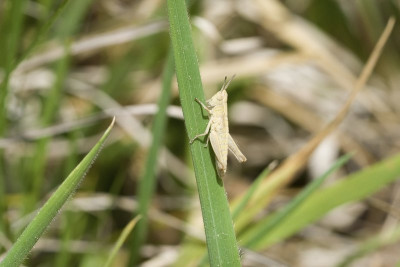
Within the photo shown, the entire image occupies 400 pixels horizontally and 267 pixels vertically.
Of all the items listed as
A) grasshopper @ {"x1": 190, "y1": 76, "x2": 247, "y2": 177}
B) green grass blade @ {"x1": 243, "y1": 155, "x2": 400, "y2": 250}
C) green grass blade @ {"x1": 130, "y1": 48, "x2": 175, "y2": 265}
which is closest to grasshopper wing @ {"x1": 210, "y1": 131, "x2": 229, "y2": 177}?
grasshopper @ {"x1": 190, "y1": 76, "x2": 247, "y2": 177}

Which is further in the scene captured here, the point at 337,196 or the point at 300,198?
the point at 337,196

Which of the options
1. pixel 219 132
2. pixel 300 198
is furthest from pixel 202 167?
pixel 300 198

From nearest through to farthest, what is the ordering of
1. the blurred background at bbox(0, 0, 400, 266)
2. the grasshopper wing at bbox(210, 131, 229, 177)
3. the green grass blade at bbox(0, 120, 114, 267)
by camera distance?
the green grass blade at bbox(0, 120, 114, 267), the grasshopper wing at bbox(210, 131, 229, 177), the blurred background at bbox(0, 0, 400, 266)

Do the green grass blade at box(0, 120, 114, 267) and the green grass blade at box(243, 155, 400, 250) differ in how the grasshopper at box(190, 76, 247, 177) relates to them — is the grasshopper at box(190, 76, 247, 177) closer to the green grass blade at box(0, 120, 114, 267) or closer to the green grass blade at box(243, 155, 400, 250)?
the green grass blade at box(0, 120, 114, 267)

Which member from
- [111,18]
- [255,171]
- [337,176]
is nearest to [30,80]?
[111,18]

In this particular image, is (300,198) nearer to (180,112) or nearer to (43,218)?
(43,218)

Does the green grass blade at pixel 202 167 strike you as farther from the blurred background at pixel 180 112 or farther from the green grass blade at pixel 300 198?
the blurred background at pixel 180 112

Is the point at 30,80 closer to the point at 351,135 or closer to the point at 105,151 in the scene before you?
the point at 105,151
